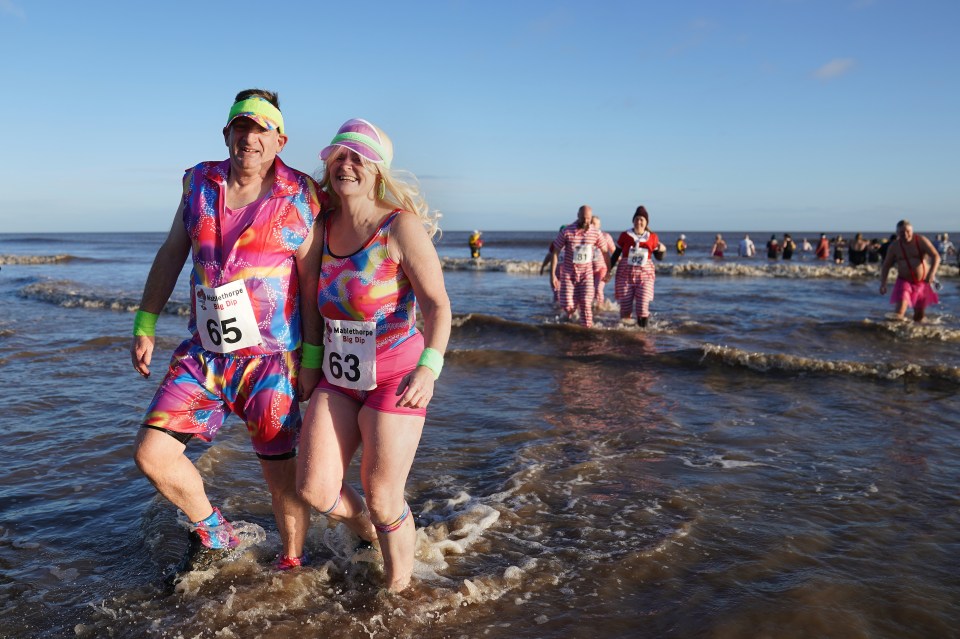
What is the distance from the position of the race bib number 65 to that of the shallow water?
124 centimetres

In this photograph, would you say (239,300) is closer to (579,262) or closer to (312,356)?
(312,356)

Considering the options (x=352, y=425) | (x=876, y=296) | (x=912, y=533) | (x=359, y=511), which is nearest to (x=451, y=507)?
(x=359, y=511)

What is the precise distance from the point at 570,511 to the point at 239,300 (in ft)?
8.38

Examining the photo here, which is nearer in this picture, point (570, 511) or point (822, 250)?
point (570, 511)

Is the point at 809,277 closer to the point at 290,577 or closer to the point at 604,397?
the point at 604,397

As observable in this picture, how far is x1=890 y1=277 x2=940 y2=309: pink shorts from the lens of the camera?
1294cm

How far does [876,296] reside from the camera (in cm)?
2033

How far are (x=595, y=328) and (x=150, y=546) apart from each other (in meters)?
9.72

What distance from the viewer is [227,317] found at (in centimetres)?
321

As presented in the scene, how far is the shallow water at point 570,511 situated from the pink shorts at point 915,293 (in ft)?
12.6

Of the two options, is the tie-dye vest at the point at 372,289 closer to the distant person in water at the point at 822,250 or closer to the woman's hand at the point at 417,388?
the woman's hand at the point at 417,388

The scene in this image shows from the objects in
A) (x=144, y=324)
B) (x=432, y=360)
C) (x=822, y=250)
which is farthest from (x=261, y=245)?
(x=822, y=250)

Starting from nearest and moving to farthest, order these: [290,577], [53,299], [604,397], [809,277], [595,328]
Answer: [290,577] → [604,397] → [595,328] → [53,299] → [809,277]

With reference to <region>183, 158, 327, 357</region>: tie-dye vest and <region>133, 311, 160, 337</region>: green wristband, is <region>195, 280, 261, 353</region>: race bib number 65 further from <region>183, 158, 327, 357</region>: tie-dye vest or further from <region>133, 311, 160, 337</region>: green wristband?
<region>133, 311, 160, 337</region>: green wristband
